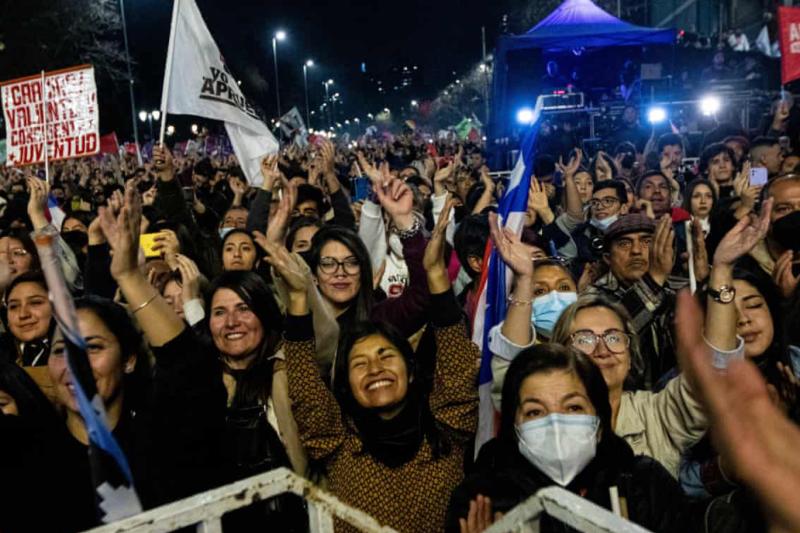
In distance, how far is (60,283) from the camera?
1570 mm

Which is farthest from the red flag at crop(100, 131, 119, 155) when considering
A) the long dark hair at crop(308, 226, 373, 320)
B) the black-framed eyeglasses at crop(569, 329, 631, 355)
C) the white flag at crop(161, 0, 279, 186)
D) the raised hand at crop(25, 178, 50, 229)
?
the black-framed eyeglasses at crop(569, 329, 631, 355)

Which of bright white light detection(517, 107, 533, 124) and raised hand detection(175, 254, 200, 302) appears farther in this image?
bright white light detection(517, 107, 533, 124)

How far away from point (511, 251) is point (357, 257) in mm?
989

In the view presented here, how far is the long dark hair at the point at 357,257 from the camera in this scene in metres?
3.82

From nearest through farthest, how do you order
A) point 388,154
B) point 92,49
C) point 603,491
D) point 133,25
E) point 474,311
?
1. point 603,491
2. point 474,311
3. point 388,154
4. point 92,49
5. point 133,25

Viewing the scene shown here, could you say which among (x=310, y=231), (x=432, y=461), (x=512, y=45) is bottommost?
(x=432, y=461)

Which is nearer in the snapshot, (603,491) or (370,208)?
(603,491)

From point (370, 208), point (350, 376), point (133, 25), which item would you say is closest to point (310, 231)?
point (370, 208)

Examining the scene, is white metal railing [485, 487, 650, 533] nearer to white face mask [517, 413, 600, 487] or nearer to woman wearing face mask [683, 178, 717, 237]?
white face mask [517, 413, 600, 487]

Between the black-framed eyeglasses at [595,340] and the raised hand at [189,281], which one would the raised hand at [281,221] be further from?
the black-framed eyeglasses at [595,340]

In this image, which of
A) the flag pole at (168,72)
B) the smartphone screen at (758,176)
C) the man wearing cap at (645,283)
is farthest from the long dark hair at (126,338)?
the smartphone screen at (758,176)

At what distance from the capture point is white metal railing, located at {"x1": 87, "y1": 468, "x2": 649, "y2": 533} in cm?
123

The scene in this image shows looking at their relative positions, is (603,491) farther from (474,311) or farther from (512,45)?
(512,45)

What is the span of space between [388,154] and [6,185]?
8.00 metres
